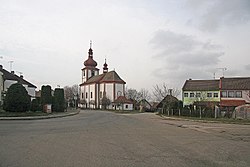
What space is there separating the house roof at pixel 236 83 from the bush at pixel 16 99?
4245 centimetres

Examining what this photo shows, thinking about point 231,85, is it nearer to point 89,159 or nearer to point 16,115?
point 16,115

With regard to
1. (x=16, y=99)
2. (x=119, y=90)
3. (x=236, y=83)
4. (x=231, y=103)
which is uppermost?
(x=236, y=83)

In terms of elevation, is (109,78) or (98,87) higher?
(109,78)

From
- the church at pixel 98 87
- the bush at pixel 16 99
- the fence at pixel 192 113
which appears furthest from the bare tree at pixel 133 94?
the bush at pixel 16 99

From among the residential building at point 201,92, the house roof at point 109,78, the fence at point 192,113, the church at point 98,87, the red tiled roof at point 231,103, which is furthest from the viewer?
the house roof at point 109,78

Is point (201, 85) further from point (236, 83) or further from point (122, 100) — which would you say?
point (122, 100)

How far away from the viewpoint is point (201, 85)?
70250 mm

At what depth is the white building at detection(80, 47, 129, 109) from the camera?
97894 millimetres

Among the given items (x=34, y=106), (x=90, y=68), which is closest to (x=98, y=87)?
(x=90, y=68)

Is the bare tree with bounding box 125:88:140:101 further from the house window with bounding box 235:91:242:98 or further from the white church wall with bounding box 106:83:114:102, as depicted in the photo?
the house window with bounding box 235:91:242:98

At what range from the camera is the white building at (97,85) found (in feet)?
321

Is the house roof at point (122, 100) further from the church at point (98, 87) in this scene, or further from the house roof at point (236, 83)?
the house roof at point (236, 83)

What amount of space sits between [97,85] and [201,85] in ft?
137

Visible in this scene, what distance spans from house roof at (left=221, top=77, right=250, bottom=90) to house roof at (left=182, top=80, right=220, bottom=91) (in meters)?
2.13
